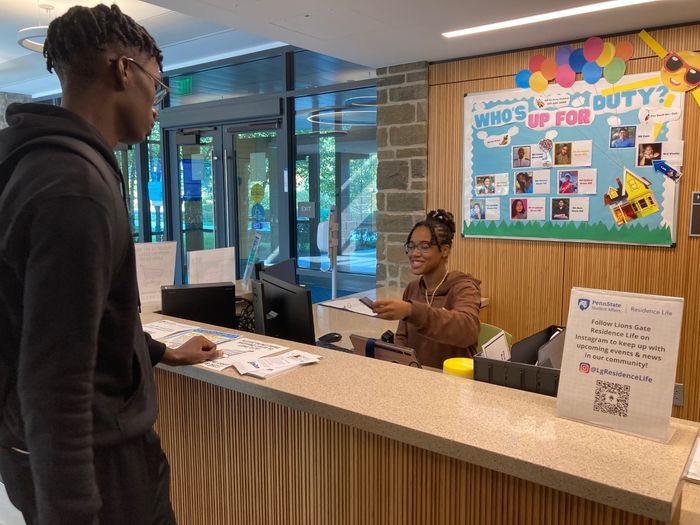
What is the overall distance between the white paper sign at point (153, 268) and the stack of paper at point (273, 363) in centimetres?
116

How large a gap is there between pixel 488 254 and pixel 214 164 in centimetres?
367

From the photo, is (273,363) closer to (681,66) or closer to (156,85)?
(156,85)

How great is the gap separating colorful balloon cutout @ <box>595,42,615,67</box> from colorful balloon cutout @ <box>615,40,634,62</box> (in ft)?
0.08

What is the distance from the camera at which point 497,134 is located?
11.6 feet

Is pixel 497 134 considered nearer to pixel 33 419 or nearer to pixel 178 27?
pixel 178 27

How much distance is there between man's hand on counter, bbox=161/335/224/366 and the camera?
4.76 ft

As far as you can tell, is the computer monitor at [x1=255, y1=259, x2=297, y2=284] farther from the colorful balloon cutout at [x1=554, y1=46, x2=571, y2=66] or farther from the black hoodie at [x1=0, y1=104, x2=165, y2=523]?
the colorful balloon cutout at [x1=554, y1=46, x2=571, y2=66]

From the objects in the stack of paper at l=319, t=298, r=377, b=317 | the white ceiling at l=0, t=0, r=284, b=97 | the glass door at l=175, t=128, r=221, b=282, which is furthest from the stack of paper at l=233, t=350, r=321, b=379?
the glass door at l=175, t=128, r=221, b=282

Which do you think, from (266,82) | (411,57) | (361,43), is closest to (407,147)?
(411,57)

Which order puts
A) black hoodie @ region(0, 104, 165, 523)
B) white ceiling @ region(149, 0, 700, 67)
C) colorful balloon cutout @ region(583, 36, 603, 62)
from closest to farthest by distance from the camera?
black hoodie @ region(0, 104, 165, 523) < white ceiling @ region(149, 0, 700, 67) < colorful balloon cutout @ region(583, 36, 603, 62)

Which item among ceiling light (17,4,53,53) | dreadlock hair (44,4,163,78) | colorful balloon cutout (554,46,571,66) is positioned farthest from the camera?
ceiling light (17,4,53,53)

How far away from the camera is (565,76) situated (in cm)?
323

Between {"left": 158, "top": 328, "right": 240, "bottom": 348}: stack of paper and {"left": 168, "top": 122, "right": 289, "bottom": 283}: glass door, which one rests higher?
{"left": 168, "top": 122, "right": 289, "bottom": 283}: glass door

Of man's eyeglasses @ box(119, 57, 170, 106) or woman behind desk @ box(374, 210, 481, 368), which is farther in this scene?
woman behind desk @ box(374, 210, 481, 368)
